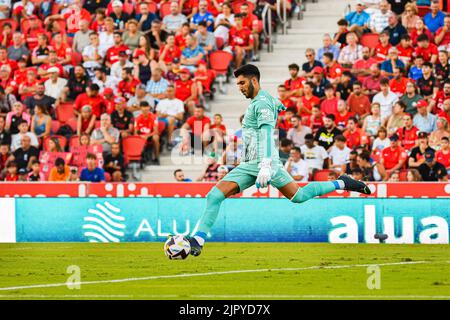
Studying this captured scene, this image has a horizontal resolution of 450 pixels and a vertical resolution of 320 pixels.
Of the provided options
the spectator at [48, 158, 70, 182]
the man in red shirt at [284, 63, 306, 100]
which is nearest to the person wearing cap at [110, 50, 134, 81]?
the spectator at [48, 158, 70, 182]

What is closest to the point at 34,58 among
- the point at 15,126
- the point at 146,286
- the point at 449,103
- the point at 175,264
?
the point at 15,126

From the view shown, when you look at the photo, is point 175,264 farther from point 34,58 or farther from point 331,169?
point 34,58

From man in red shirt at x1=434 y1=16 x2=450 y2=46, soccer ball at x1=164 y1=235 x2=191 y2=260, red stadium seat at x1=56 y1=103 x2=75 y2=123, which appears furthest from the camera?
red stadium seat at x1=56 y1=103 x2=75 y2=123

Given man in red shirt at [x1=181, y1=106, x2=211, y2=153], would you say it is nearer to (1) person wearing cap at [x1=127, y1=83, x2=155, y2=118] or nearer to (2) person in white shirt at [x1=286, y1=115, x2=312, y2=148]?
(1) person wearing cap at [x1=127, y1=83, x2=155, y2=118]

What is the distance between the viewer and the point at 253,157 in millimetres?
12297

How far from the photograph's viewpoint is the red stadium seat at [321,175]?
19.9 meters

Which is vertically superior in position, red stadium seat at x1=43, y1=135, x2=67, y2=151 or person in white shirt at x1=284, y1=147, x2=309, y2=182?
red stadium seat at x1=43, y1=135, x2=67, y2=151

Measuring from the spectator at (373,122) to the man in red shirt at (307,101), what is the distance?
1.30 metres

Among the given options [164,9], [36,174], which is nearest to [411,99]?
[164,9]

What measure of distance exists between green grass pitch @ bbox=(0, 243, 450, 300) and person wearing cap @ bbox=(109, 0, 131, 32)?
924 centimetres

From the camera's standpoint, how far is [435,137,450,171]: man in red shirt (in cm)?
1948

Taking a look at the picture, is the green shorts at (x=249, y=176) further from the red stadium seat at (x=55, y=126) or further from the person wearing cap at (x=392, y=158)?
the red stadium seat at (x=55, y=126)

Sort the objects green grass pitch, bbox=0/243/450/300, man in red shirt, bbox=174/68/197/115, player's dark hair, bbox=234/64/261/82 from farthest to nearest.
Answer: man in red shirt, bbox=174/68/197/115 < player's dark hair, bbox=234/64/261/82 < green grass pitch, bbox=0/243/450/300

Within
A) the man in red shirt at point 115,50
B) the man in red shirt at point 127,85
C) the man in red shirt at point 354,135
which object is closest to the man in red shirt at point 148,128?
the man in red shirt at point 127,85
